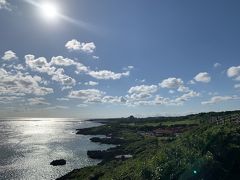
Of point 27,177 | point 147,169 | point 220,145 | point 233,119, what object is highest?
point 233,119

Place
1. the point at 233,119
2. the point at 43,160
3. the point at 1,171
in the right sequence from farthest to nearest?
the point at 43,160 < the point at 1,171 < the point at 233,119

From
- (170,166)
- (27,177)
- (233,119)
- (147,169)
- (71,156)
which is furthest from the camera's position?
(71,156)

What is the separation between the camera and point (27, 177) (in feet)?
232

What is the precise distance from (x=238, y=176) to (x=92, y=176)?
35.2 metres

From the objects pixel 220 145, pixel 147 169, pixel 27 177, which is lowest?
pixel 27 177

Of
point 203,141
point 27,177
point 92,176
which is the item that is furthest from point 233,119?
point 27,177

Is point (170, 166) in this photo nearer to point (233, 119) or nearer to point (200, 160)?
point (200, 160)

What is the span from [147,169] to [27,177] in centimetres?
4795

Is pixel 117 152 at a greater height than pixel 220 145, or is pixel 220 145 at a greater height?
pixel 220 145

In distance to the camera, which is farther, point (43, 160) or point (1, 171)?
point (43, 160)

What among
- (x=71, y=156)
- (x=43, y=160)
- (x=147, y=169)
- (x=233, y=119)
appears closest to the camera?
(x=147, y=169)

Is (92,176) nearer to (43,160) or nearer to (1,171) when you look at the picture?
(1,171)

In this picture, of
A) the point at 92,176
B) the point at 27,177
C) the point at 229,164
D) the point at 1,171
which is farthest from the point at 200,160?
the point at 1,171

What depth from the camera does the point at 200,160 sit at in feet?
89.1
